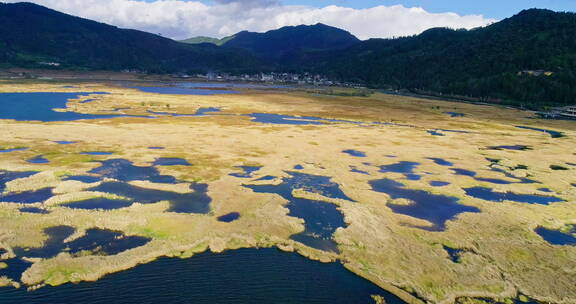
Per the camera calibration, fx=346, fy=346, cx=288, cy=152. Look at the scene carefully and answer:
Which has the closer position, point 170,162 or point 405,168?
point 170,162

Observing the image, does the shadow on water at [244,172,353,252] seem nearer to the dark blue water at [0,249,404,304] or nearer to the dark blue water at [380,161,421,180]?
the dark blue water at [0,249,404,304]

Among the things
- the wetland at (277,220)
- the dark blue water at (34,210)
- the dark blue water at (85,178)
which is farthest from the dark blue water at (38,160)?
the dark blue water at (34,210)

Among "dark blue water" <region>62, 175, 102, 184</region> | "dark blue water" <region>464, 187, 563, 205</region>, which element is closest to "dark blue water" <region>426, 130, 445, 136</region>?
"dark blue water" <region>464, 187, 563, 205</region>

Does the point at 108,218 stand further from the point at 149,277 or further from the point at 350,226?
the point at 350,226

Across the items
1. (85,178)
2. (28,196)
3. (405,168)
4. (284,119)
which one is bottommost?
(28,196)

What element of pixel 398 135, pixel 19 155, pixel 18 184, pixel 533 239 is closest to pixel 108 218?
pixel 18 184

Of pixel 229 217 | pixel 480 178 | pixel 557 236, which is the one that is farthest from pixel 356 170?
pixel 557 236

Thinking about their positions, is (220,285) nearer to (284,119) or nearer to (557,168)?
(557,168)
